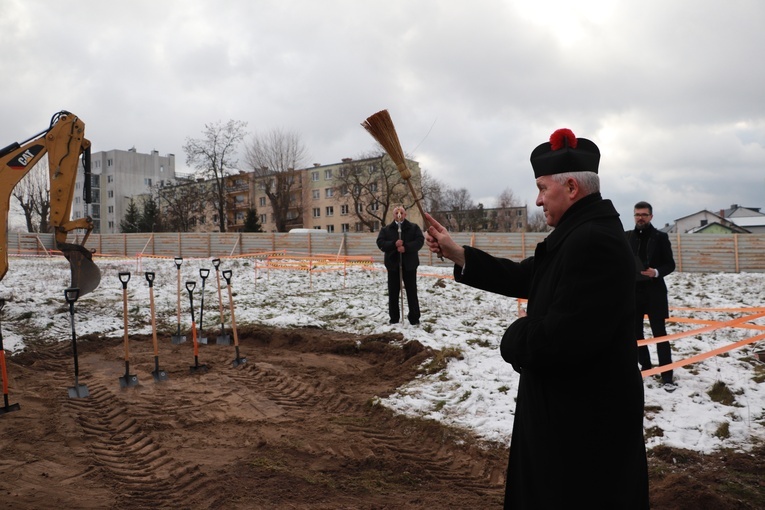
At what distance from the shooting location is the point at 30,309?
11.7 metres

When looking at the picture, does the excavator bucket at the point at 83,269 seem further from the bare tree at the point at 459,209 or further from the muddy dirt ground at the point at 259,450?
the bare tree at the point at 459,209

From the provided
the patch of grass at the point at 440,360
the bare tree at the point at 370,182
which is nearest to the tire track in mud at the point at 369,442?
the patch of grass at the point at 440,360

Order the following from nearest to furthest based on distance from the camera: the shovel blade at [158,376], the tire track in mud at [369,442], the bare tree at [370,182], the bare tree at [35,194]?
the tire track in mud at [369,442], the shovel blade at [158,376], the bare tree at [370,182], the bare tree at [35,194]

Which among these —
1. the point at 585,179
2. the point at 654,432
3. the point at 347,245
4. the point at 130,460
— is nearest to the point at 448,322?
the point at 654,432

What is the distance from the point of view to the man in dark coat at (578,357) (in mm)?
1878

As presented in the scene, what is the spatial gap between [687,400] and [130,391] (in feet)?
22.2

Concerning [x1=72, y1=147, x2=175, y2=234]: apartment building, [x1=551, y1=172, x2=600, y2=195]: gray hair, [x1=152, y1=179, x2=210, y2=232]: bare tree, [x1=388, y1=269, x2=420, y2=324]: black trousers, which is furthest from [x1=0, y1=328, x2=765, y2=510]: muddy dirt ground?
[x1=72, y1=147, x2=175, y2=234]: apartment building

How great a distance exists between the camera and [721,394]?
5.70 meters

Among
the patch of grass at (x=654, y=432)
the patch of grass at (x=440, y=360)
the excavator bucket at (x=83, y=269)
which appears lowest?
the patch of grass at (x=654, y=432)

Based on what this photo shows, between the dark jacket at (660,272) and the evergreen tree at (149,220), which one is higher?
the evergreen tree at (149,220)

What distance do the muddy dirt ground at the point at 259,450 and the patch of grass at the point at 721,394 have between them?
115 cm

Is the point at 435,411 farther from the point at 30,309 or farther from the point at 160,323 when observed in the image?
the point at 30,309

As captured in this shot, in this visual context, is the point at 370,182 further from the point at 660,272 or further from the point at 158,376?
the point at 660,272

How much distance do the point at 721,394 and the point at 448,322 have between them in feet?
15.3
